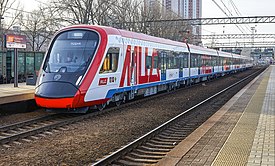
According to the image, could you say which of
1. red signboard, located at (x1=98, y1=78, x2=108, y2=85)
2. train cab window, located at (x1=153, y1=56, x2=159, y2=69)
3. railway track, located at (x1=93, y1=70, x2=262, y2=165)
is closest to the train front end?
red signboard, located at (x1=98, y1=78, x2=108, y2=85)

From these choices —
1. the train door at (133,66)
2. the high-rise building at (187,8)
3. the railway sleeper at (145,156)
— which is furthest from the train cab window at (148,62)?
the high-rise building at (187,8)

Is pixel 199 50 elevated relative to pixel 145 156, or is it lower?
elevated

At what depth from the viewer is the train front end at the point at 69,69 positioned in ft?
39.2

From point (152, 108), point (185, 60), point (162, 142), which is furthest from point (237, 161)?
point (185, 60)

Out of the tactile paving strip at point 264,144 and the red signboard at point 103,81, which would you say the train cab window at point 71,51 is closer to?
the red signboard at point 103,81

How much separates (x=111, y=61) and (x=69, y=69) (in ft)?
6.37

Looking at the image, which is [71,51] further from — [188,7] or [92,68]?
[188,7]

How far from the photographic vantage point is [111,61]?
13.9 meters

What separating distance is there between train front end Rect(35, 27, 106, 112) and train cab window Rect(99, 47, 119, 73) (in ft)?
1.53

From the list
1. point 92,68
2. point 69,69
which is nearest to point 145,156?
point 92,68

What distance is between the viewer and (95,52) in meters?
12.8

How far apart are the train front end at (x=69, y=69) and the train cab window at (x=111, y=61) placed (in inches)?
18.4

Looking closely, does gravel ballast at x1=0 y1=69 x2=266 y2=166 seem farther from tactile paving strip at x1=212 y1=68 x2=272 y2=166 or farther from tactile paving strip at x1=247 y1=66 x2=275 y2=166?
tactile paving strip at x1=247 y1=66 x2=275 y2=166

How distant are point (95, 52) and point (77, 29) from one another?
1.30 m
